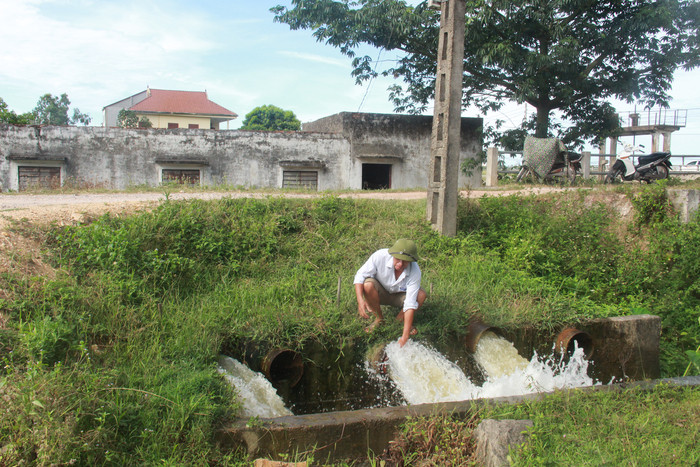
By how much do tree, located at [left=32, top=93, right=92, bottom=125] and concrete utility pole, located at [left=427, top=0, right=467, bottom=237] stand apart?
152 feet

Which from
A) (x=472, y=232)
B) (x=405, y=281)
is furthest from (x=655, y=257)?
→ (x=405, y=281)

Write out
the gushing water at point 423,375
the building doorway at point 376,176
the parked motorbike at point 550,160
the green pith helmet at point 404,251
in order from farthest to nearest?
the building doorway at point 376,176, the parked motorbike at point 550,160, the green pith helmet at point 404,251, the gushing water at point 423,375

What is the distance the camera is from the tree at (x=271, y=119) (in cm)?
4550

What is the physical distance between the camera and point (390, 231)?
28.4 feet

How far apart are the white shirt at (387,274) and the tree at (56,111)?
48.4 metres

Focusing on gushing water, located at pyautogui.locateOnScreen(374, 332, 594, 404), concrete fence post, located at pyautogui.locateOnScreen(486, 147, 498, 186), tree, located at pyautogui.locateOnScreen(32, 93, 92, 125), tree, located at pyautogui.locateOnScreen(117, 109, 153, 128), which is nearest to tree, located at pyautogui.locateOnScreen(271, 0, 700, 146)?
concrete fence post, located at pyautogui.locateOnScreen(486, 147, 498, 186)

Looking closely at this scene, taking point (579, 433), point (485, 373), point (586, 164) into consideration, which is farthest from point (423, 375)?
point (586, 164)

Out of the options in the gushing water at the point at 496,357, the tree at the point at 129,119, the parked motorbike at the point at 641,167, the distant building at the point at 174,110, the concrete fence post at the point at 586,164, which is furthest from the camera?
the distant building at the point at 174,110

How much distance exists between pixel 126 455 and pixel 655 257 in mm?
8595

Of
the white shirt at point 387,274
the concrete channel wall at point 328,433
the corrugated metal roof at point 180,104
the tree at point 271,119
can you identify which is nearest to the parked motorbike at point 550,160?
the white shirt at point 387,274

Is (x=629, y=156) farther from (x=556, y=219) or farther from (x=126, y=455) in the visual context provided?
Result: (x=126, y=455)

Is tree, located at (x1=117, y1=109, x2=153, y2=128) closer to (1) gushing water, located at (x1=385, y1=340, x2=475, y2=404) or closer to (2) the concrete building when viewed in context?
(2) the concrete building

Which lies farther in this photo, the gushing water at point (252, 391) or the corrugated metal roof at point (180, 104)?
the corrugated metal roof at point (180, 104)

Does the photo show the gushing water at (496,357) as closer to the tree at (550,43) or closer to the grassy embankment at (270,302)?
the grassy embankment at (270,302)
